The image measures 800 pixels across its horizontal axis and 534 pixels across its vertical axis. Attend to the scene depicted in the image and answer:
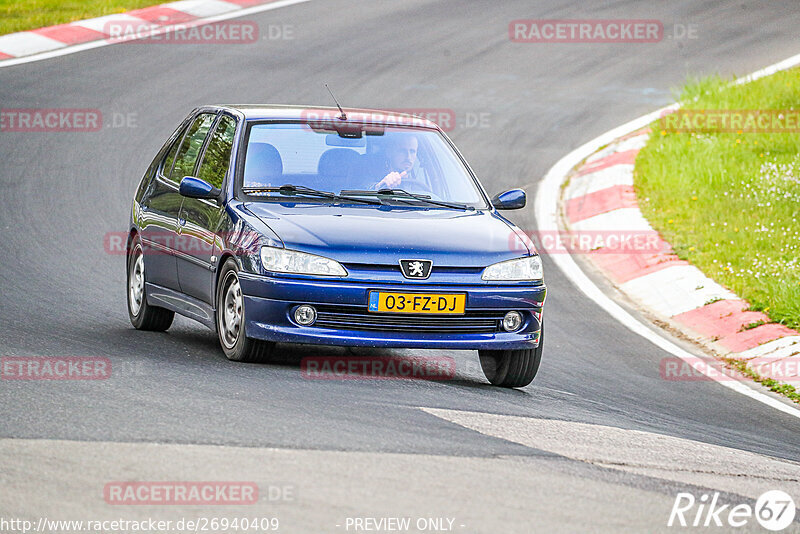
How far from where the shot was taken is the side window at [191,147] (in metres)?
9.26

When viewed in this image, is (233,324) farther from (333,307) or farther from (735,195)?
(735,195)

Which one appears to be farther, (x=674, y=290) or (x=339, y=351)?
(x=674, y=290)

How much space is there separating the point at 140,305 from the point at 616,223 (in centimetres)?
626

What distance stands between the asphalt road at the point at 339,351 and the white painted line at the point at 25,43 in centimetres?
68

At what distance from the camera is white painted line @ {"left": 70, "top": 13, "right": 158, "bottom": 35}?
21.6m

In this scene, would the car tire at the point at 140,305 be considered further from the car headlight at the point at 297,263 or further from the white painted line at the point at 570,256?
the white painted line at the point at 570,256

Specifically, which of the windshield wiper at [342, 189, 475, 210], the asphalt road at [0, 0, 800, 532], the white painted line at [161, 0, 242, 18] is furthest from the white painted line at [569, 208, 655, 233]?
the white painted line at [161, 0, 242, 18]

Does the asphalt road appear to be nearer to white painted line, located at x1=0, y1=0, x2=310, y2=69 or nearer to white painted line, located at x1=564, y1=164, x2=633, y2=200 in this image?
white painted line, located at x1=0, y1=0, x2=310, y2=69

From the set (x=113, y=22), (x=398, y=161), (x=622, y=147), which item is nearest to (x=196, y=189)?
(x=398, y=161)

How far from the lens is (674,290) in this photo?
1211cm

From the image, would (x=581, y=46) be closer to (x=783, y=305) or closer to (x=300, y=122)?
(x=783, y=305)

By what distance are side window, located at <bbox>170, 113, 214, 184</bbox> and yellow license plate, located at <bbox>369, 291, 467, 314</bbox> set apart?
2.19 meters

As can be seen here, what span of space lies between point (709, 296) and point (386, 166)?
4.27 m

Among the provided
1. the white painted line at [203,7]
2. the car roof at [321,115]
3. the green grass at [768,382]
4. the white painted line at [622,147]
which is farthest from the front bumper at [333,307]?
the white painted line at [203,7]
